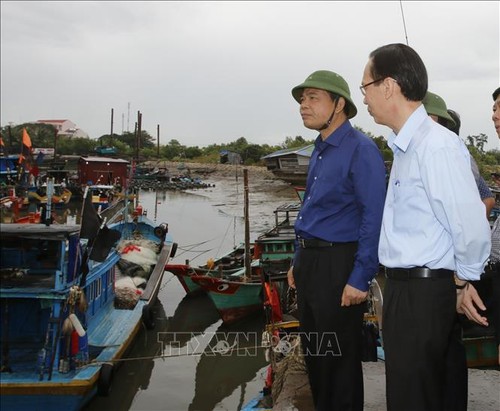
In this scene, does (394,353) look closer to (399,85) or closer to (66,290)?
(399,85)

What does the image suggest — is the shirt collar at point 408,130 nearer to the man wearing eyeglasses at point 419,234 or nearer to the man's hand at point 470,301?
the man wearing eyeglasses at point 419,234

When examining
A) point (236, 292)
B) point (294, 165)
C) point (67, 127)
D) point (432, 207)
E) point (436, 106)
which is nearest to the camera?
point (432, 207)

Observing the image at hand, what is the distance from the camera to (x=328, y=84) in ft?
9.35

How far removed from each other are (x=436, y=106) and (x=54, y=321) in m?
4.95

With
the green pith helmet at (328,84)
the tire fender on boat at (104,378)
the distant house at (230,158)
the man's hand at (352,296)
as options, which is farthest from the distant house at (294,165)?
the distant house at (230,158)

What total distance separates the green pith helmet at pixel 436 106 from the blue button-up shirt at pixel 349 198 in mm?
731

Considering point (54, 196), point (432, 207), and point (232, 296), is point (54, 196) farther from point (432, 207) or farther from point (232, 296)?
point (432, 207)

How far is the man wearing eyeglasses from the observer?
199 cm

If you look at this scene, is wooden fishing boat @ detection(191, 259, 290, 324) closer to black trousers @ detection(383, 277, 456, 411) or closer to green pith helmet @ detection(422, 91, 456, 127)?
green pith helmet @ detection(422, 91, 456, 127)

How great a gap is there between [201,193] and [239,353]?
36.1 m

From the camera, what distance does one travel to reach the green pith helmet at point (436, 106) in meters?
3.29

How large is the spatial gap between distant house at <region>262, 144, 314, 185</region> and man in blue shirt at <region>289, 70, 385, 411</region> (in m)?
9.81

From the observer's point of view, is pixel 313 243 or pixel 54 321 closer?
pixel 313 243

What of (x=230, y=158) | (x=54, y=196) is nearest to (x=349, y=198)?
(x=54, y=196)
